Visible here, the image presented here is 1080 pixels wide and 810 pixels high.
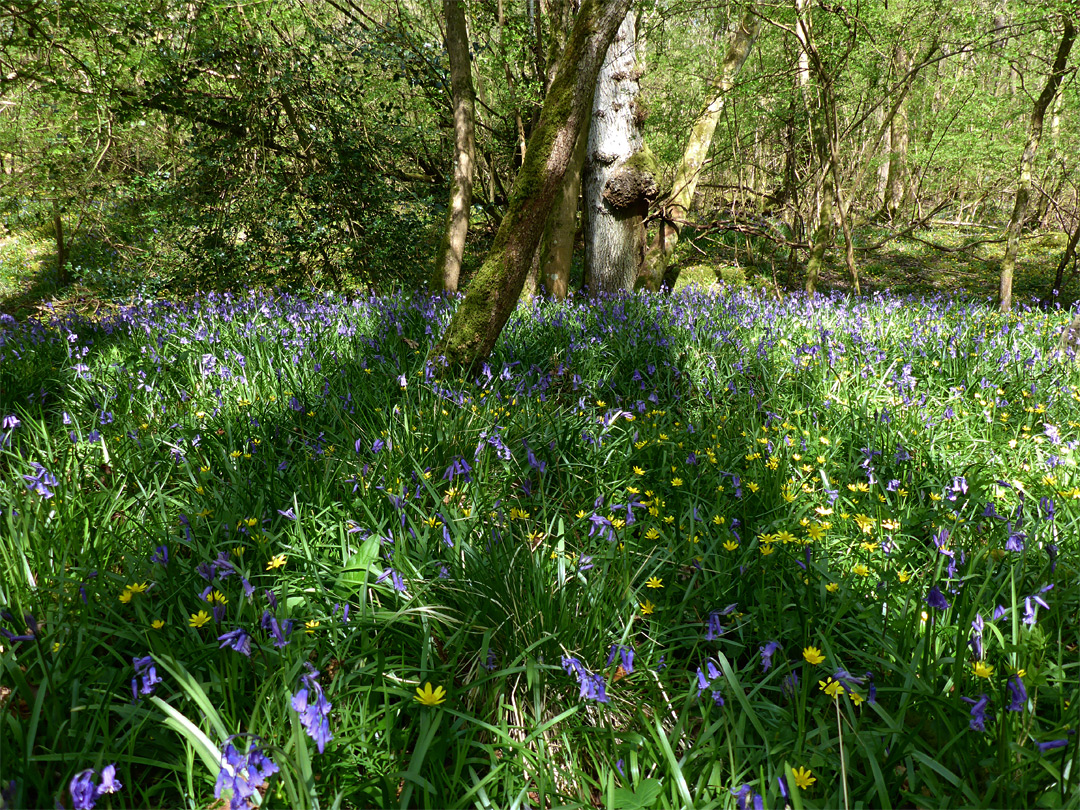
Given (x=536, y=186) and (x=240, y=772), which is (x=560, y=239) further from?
(x=240, y=772)

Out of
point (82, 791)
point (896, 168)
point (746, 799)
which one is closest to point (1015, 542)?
point (746, 799)

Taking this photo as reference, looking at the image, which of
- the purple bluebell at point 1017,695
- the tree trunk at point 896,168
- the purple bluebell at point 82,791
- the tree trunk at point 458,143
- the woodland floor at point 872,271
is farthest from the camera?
the tree trunk at point 896,168

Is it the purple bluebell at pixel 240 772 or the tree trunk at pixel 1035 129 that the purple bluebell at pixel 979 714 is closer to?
the purple bluebell at pixel 240 772

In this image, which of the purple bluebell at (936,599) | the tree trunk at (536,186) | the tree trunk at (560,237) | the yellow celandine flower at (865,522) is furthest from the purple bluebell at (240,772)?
the tree trunk at (560,237)

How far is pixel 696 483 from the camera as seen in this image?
264cm

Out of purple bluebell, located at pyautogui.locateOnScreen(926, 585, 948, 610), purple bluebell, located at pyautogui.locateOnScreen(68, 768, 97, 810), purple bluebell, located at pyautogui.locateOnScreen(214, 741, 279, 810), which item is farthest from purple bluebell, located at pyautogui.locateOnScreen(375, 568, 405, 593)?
purple bluebell, located at pyautogui.locateOnScreen(926, 585, 948, 610)

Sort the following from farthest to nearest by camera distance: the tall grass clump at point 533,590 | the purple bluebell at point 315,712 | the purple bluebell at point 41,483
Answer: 1. the purple bluebell at point 41,483
2. the tall grass clump at point 533,590
3. the purple bluebell at point 315,712

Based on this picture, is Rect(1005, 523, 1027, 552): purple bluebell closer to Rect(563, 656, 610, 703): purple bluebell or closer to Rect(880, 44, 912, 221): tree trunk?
Rect(563, 656, 610, 703): purple bluebell

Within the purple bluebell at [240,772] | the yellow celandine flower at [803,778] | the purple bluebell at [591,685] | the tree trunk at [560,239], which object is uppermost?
the tree trunk at [560,239]

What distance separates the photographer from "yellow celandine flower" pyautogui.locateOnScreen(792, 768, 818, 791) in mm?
1370

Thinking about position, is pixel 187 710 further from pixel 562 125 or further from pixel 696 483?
pixel 562 125

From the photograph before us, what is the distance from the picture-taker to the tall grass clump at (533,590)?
4.58 ft

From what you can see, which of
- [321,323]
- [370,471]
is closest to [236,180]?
[321,323]

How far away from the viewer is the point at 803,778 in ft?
4.53
